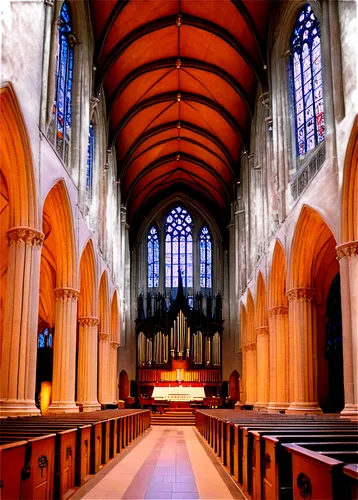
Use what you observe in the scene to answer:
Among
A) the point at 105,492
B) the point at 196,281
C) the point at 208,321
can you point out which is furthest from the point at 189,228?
the point at 105,492

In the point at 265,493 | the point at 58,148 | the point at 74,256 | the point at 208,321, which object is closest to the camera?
the point at 265,493

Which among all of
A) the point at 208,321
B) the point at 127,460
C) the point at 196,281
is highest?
the point at 196,281

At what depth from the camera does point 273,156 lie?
79.4 ft

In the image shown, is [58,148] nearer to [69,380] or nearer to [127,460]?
[69,380]

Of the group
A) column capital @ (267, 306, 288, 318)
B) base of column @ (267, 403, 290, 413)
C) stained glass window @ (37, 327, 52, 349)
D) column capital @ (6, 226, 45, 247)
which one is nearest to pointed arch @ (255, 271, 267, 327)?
column capital @ (267, 306, 288, 318)

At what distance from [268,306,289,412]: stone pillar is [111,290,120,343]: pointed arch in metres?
12.7

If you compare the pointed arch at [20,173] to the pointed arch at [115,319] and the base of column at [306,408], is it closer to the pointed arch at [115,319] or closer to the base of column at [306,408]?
the base of column at [306,408]

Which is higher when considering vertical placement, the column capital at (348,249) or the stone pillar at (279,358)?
the column capital at (348,249)

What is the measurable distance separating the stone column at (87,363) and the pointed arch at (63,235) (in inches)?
215

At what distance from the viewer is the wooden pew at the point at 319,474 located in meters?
4.05

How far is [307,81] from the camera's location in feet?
69.0

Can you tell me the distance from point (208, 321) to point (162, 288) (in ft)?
15.3

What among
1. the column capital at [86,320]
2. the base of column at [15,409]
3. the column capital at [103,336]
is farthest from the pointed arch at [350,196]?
the column capital at [103,336]

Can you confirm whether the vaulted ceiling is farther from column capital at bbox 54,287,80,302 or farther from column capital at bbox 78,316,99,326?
column capital at bbox 78,316,99,326
